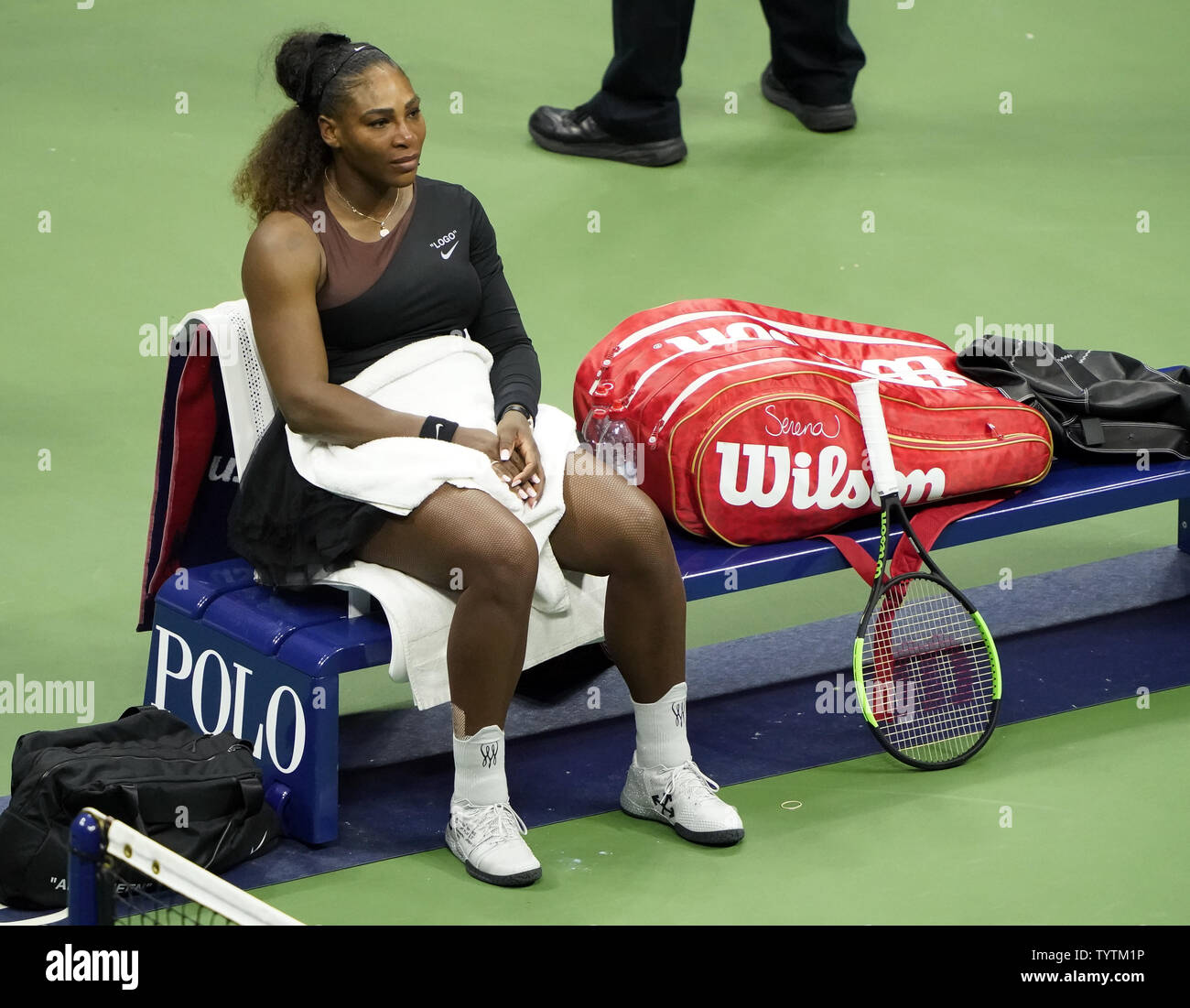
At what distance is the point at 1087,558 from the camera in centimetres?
521

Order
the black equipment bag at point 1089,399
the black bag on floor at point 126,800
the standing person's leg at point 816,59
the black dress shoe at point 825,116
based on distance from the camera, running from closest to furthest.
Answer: the black bag on floor at point 126,800 → the black equipment bag at point 1089,399 → the standing person's leg at point 816,59 → the black dress shoe at point 825,116

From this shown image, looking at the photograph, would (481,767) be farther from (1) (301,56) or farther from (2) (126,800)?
(1) (301,56)

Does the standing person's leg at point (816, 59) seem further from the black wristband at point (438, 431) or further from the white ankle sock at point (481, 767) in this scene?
the white ankle sock at point (481, 767)

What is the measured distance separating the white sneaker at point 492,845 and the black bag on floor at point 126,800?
1.16ft

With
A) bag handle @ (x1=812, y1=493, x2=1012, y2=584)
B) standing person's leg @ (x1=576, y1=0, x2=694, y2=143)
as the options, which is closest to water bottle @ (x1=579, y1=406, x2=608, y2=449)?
bag handle @ (x1=812, y1=493, x2=1012, y2=584)

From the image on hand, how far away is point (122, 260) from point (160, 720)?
3122mm

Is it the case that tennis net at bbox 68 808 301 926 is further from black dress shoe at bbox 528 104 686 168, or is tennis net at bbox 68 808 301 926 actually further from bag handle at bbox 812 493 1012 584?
black dress shoe at bbox 528 104 686 168

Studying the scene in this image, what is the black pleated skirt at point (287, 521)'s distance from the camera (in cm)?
381

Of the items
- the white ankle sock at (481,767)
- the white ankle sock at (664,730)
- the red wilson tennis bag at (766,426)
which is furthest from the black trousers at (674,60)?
the white ankle sock at (481,767)

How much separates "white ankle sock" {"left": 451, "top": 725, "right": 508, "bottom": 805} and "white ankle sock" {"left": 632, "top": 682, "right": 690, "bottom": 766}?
1.04 ft

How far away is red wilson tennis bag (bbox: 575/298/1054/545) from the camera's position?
4.06 metres

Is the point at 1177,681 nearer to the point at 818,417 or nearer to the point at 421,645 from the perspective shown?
the point at 818,417

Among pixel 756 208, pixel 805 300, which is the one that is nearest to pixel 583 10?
pixel 756 208
